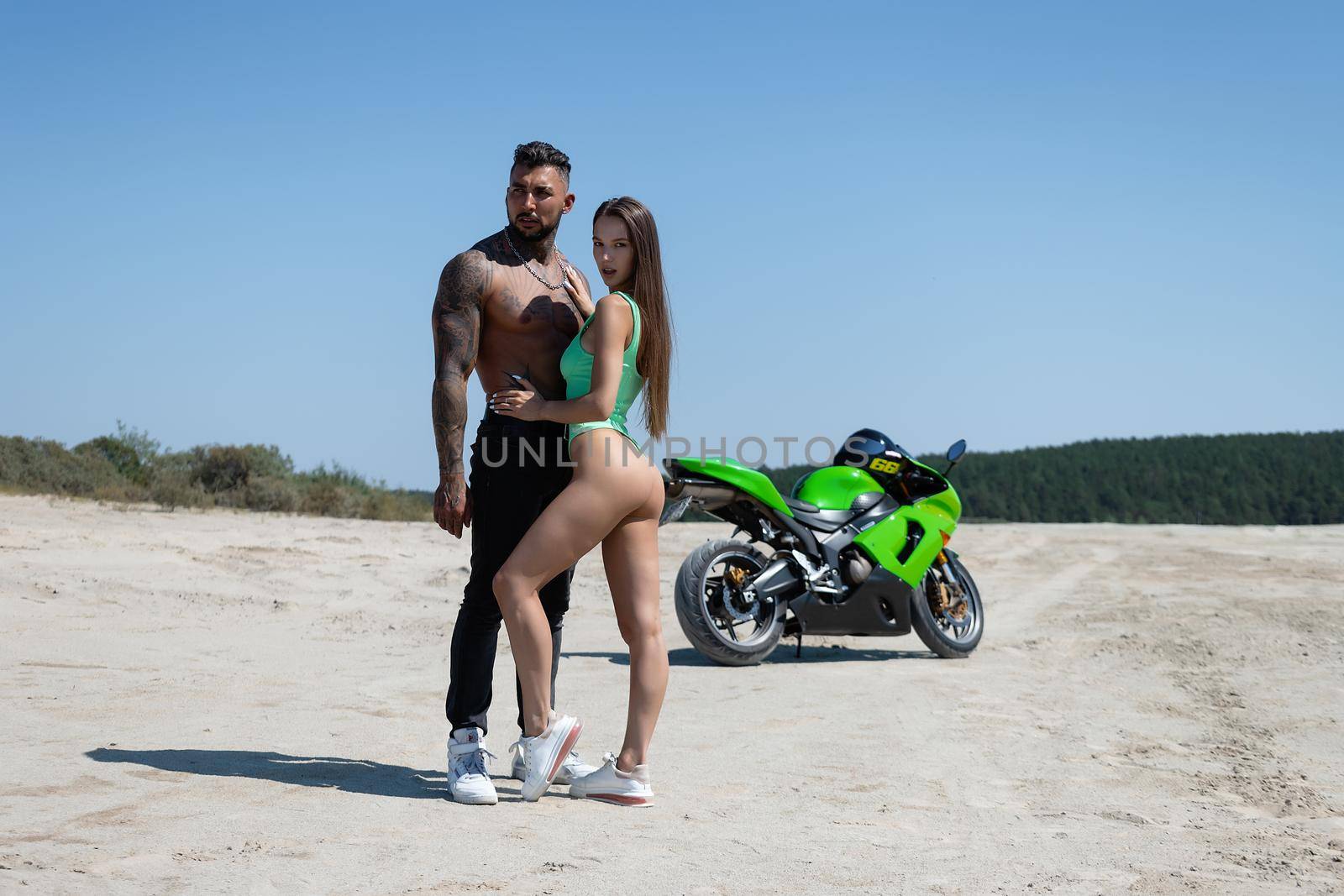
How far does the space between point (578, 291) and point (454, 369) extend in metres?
0.55

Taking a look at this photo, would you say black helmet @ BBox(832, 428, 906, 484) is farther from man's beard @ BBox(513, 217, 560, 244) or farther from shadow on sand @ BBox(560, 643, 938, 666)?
man's beard @ BBox(513, 217, 560, 244)

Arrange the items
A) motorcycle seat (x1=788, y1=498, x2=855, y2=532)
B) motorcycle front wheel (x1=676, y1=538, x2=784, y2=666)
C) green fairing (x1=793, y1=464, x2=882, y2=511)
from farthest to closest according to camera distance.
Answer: green fairing (x1=793, y1=464, x2=882, y2=511)
motorcycle seat (x1=788, y1=498, x2=855, y2=532)
motorcycle front wheel (x1=676, y1=538, x2=784, y2=666)

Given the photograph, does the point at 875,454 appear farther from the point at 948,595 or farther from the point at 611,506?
the point at 611,506

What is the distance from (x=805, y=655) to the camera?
802cm

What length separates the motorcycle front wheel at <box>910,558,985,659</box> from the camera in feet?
25.2

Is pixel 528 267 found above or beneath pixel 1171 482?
beneath

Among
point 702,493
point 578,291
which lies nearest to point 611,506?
point 578,291

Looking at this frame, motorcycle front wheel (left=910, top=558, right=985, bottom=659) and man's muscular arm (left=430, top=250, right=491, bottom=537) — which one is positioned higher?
man's muscular arm (left=430, top=250, right=491, bottom=537)

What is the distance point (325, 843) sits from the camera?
3.30 meters

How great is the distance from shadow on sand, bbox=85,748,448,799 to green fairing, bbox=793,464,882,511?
401 cm

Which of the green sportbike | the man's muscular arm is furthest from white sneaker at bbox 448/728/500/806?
the green sportbike

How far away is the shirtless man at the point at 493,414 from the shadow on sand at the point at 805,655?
331 cm

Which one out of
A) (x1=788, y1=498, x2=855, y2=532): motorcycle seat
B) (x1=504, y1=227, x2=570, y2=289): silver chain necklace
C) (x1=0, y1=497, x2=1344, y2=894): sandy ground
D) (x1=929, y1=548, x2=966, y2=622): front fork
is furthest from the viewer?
(x1=929, y1=548, x2=966, y2=622): front fork

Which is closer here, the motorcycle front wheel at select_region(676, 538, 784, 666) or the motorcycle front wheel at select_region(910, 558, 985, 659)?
the motorcycle front wheel at select_region(676, 538, 784, 666)
